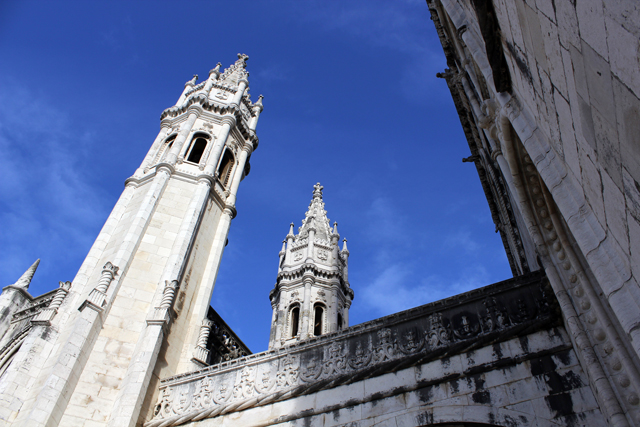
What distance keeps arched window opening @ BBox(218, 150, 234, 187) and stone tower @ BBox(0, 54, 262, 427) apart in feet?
0.15

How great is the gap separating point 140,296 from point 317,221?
14.7m

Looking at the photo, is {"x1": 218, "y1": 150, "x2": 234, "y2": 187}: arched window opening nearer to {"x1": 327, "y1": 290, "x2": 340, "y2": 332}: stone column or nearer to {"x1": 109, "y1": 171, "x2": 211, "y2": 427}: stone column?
{"x1": 109, "y1": 171, "x2": 211, "y2": 427}: stone column

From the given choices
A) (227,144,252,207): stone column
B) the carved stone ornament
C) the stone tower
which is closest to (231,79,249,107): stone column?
the stone tower

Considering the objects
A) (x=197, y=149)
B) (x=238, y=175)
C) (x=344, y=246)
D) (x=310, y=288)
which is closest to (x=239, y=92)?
(x=197, y=149)

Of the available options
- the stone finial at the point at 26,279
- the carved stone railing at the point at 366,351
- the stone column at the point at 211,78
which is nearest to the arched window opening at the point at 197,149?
the stone column at the point at 211,78

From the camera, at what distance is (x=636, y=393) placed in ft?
17.0

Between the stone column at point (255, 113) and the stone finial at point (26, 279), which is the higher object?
the stone column at point (255, 113)

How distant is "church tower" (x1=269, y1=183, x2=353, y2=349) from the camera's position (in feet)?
67.4

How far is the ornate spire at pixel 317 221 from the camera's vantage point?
25.0 metres

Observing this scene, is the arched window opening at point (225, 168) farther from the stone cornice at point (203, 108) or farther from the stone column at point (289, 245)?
the stone column at point (289, 245)

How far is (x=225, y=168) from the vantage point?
728 inches

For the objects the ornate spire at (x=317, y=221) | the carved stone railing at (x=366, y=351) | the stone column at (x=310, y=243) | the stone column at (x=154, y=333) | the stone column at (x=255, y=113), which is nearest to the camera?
the carved stone railing at (x=366, y=351)

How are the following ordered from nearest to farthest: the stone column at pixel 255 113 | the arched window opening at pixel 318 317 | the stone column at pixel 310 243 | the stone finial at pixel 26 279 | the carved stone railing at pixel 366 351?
the carved stone railing at pixel 366 351
the stone finial at pixel 26 279
the stone column at pixel 255 113
the arched window opening at pixel 318 317
the stone column at pixel 310 243

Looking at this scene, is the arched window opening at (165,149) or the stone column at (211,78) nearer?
the arched window opening at (165,149)
